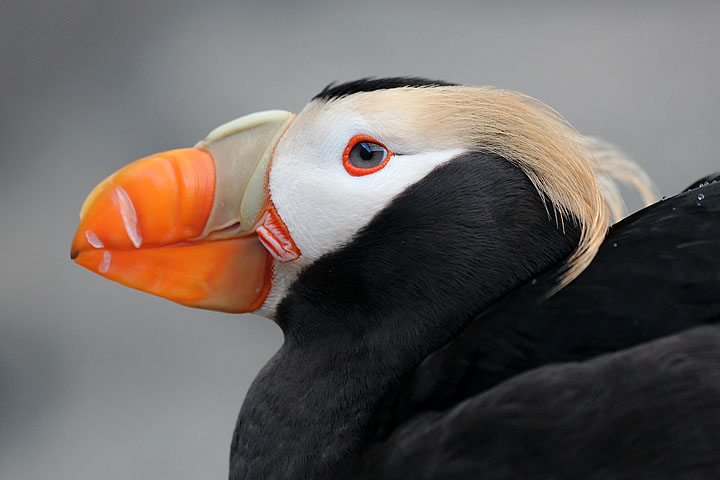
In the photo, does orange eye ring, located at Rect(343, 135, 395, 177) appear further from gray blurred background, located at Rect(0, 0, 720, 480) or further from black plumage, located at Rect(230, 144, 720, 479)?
gray blurred background, located at Rect(0, 0, 720, 480)

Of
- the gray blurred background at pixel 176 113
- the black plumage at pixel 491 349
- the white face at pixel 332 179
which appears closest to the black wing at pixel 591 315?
the black plumage at pixel 491 349

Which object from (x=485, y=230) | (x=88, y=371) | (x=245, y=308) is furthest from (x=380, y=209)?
(x=88, y=371)

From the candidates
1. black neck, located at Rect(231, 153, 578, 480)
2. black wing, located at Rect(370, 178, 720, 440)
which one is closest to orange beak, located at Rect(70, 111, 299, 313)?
black neck, located at Rect(231, 153, 578, 480)

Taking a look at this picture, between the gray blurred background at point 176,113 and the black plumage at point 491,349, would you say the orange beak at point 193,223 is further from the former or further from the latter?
the gray blurred background at point 176,113

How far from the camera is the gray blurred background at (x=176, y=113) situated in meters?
2.53

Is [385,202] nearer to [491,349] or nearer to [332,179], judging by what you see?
[332,179]

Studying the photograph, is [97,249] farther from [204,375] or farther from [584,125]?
[584,125]

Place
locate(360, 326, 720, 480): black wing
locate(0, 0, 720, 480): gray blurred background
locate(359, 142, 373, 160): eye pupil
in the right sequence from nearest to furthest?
1. locate(360, 326, 720, 480): black wing
2. locate(359, 142, 373, 160): eye pupil
3. locate(0, 0, 720, 480): gray blurred background

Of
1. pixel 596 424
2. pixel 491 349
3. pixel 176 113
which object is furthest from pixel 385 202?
pixel 176 113

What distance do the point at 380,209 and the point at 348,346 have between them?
0.17m

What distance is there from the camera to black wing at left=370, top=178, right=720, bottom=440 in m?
0.87

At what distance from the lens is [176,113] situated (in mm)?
2980

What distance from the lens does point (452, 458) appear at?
847mm

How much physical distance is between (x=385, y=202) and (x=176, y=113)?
2127mm
